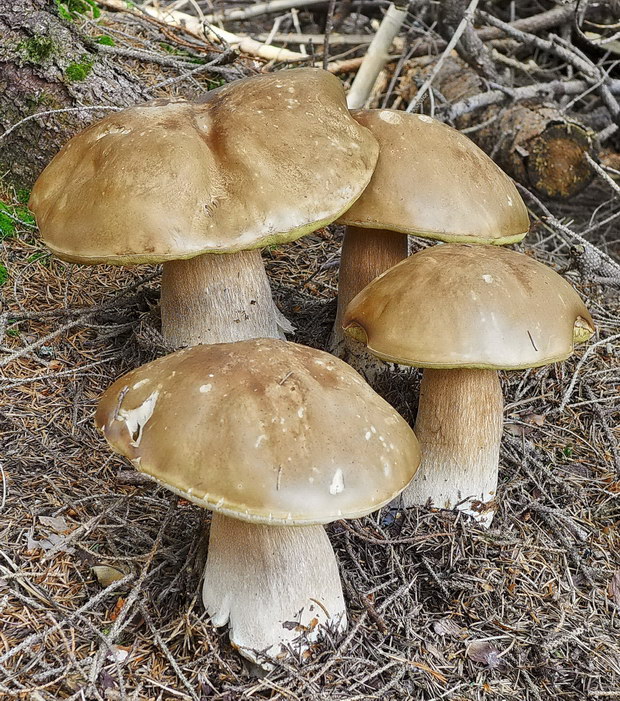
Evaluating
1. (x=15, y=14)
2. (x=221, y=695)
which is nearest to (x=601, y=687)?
(x=221, y=695)

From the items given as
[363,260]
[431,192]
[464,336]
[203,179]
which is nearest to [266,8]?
[363,260]

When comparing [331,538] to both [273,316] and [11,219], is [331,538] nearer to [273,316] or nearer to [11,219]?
[273,316]

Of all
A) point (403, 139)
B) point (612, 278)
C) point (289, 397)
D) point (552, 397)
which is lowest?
point (552, 397)

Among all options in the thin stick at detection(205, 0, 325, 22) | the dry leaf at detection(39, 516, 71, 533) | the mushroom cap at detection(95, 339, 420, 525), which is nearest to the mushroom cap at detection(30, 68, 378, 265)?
the mushroom cap at detection(95, 339, 420, 525)

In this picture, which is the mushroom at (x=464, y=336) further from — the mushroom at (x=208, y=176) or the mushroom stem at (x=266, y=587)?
the mushroom stem at (x=266, y=587)

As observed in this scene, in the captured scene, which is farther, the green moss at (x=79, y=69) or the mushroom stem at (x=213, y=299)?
the green moss at (x=79, y=69)

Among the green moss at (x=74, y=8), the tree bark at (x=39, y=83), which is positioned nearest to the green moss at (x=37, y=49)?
the tree bark at (x=39, y=83)

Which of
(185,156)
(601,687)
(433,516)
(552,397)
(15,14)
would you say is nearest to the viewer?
(601,687)

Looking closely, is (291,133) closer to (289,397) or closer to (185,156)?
(185,156)
